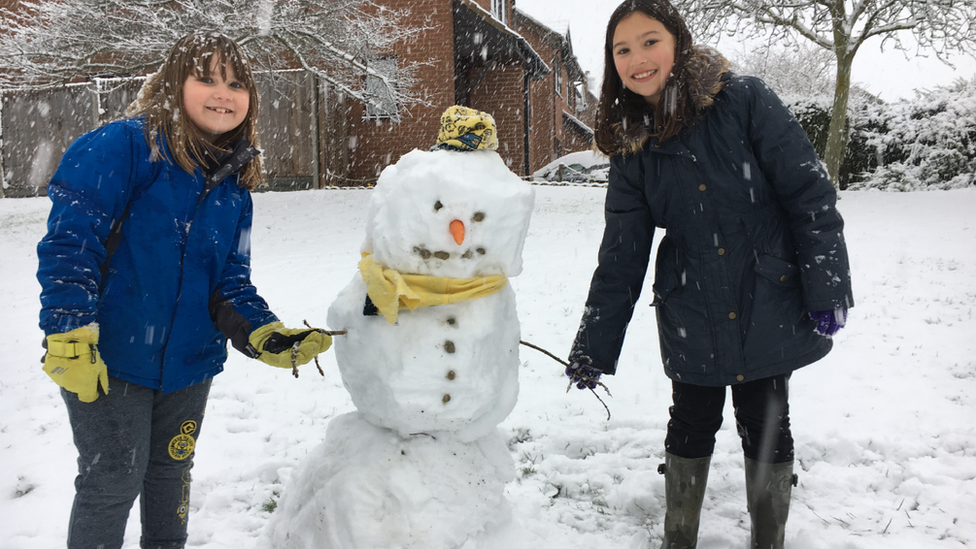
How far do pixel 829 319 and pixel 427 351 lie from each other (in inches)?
52.9

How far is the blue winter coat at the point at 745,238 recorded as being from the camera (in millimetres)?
1931

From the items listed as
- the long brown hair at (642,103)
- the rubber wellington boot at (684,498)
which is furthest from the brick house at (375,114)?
the rubber wellington boot at (684,498)

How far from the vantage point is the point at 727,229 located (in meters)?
2.03

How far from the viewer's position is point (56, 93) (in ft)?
43.6

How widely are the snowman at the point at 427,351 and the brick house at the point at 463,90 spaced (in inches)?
464

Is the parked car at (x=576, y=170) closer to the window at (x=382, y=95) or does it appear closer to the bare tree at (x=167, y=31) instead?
the window at (x=382, y=95)

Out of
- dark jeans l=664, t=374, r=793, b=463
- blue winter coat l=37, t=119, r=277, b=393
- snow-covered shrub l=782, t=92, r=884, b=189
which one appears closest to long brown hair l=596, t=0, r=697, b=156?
dark jeans l=664, t=374, r=793, b=463

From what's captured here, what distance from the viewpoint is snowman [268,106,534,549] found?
6.13 feet

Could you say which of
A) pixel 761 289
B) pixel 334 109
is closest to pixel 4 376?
pixel 761 289

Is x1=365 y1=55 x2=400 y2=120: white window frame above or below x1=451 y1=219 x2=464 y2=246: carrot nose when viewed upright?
above

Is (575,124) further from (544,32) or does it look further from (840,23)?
(840,23)

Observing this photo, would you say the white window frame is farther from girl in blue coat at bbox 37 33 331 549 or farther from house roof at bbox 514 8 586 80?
house roof at bbox 514 8 586 80

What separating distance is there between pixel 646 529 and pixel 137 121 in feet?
8.05

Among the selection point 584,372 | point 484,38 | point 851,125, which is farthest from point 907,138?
point 584,372
